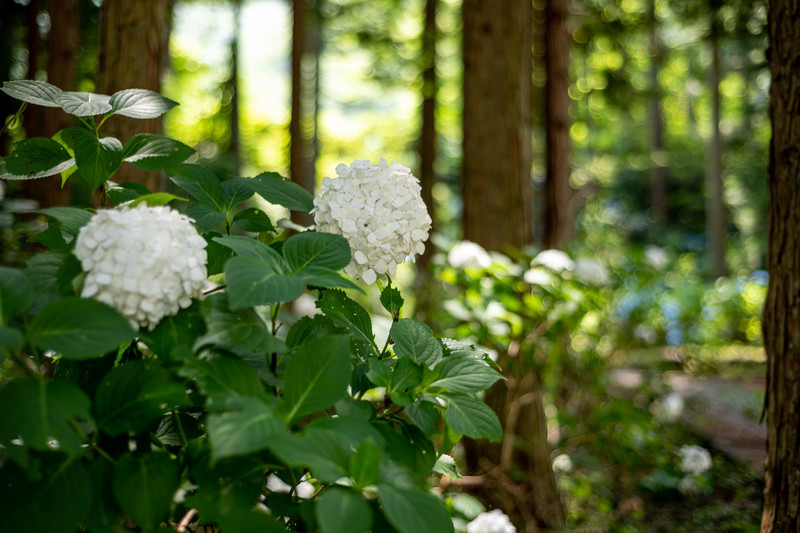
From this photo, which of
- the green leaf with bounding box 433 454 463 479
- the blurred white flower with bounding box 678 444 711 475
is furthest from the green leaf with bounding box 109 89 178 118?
the blurred white flower with bounding box 678 444 711 475

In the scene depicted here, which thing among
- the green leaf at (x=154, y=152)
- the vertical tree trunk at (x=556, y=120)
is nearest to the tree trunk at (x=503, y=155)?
the vertical tree trunk at (x=556, y=120)

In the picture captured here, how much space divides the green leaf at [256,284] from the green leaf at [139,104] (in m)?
0.43

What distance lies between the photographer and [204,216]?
1156 millimetres

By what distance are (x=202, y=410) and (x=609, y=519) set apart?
3442 mm

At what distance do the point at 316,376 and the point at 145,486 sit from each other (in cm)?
28

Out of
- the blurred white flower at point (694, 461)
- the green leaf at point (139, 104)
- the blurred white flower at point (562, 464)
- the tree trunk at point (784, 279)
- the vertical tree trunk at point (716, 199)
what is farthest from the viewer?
the vertical tree trunk at point (716, 199)

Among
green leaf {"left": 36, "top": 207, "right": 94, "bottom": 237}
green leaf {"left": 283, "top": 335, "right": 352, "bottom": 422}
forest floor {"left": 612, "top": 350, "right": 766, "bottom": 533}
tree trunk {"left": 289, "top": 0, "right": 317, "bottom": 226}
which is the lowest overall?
forest floor {"left": 612, "top": 350, "right": 766, "bottom": 533}

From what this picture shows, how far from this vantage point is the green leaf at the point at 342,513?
0.71m

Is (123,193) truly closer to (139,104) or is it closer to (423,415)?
(139,104)

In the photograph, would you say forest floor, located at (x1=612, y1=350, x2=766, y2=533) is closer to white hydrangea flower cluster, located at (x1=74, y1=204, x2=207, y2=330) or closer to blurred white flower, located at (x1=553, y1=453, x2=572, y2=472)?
blurred white flower, located at (x1=553, y1=453, x2=572, y2=472)

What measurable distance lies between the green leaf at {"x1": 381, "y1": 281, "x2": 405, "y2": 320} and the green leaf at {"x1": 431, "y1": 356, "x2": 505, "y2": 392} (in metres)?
0.18

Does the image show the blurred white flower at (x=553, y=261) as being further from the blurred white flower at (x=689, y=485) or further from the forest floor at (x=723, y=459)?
the blurred white flower at (x=689, y=485)

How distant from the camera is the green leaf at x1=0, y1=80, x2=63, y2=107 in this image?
1098 mm

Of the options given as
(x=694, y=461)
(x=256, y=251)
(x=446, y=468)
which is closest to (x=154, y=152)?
(x=256, y=251)
